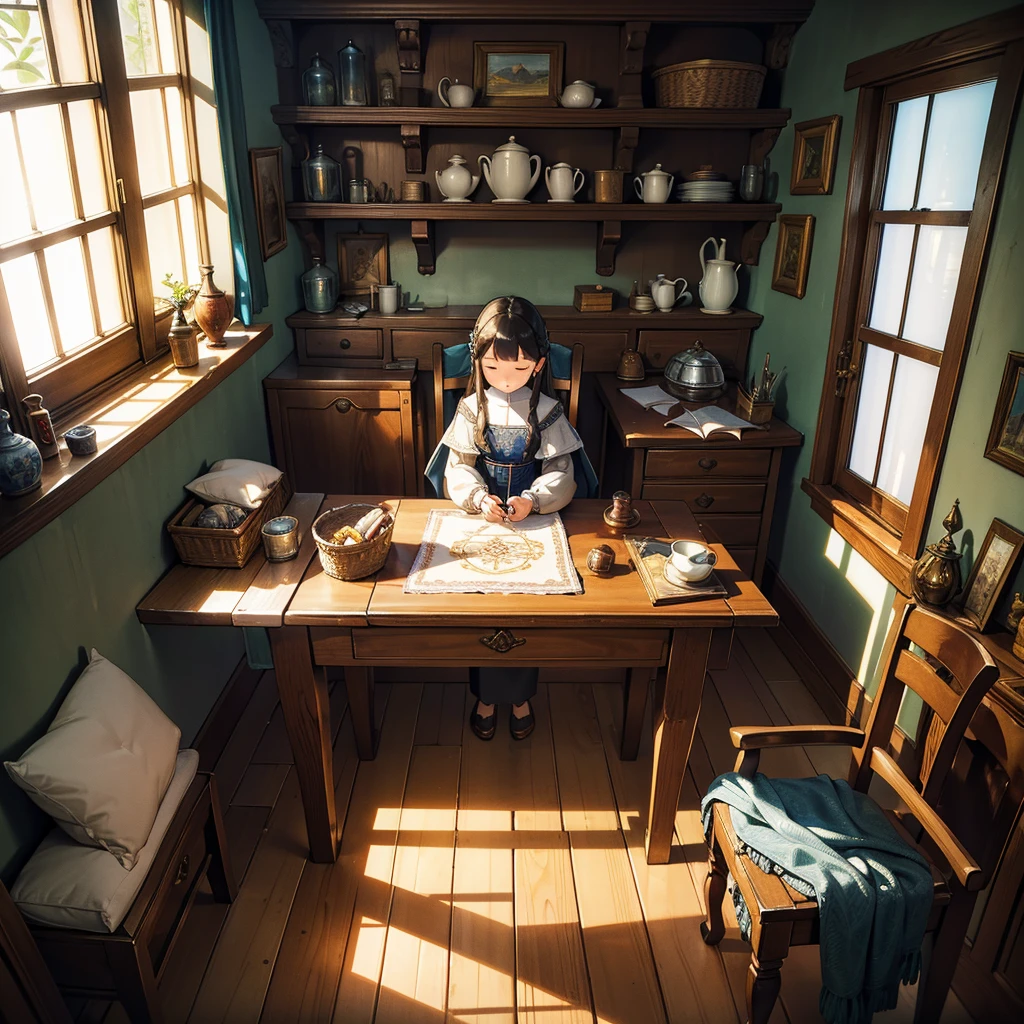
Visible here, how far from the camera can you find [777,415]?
3326 mm

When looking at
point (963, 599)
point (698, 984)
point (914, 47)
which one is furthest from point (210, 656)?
point (914, 47)

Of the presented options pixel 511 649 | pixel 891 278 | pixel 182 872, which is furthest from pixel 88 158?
pixel 891 278

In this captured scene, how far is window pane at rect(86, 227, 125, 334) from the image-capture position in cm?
205

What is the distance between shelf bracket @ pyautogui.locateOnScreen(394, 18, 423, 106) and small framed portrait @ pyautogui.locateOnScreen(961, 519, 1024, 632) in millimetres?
2761

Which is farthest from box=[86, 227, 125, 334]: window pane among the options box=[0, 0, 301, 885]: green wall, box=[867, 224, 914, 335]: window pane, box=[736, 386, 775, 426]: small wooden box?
box=[867, 224, 914, 335]: window pane

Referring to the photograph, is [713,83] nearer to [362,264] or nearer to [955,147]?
[955,147]

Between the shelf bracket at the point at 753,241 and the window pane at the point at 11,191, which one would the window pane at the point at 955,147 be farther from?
the window pane at the point at 11,191

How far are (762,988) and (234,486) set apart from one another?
5.99 ft

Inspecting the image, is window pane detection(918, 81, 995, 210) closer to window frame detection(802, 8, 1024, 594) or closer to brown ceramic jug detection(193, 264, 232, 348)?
window frame detection(802, 8, 1024, 594)

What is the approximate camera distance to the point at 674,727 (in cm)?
200

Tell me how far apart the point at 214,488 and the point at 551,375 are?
118 centimetres

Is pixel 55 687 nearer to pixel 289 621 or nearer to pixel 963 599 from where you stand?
pixel 289 621

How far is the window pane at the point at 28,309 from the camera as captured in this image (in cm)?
177

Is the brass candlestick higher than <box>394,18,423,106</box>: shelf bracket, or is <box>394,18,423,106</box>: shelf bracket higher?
<box>394,18,423,106</box>: shelf bracket
